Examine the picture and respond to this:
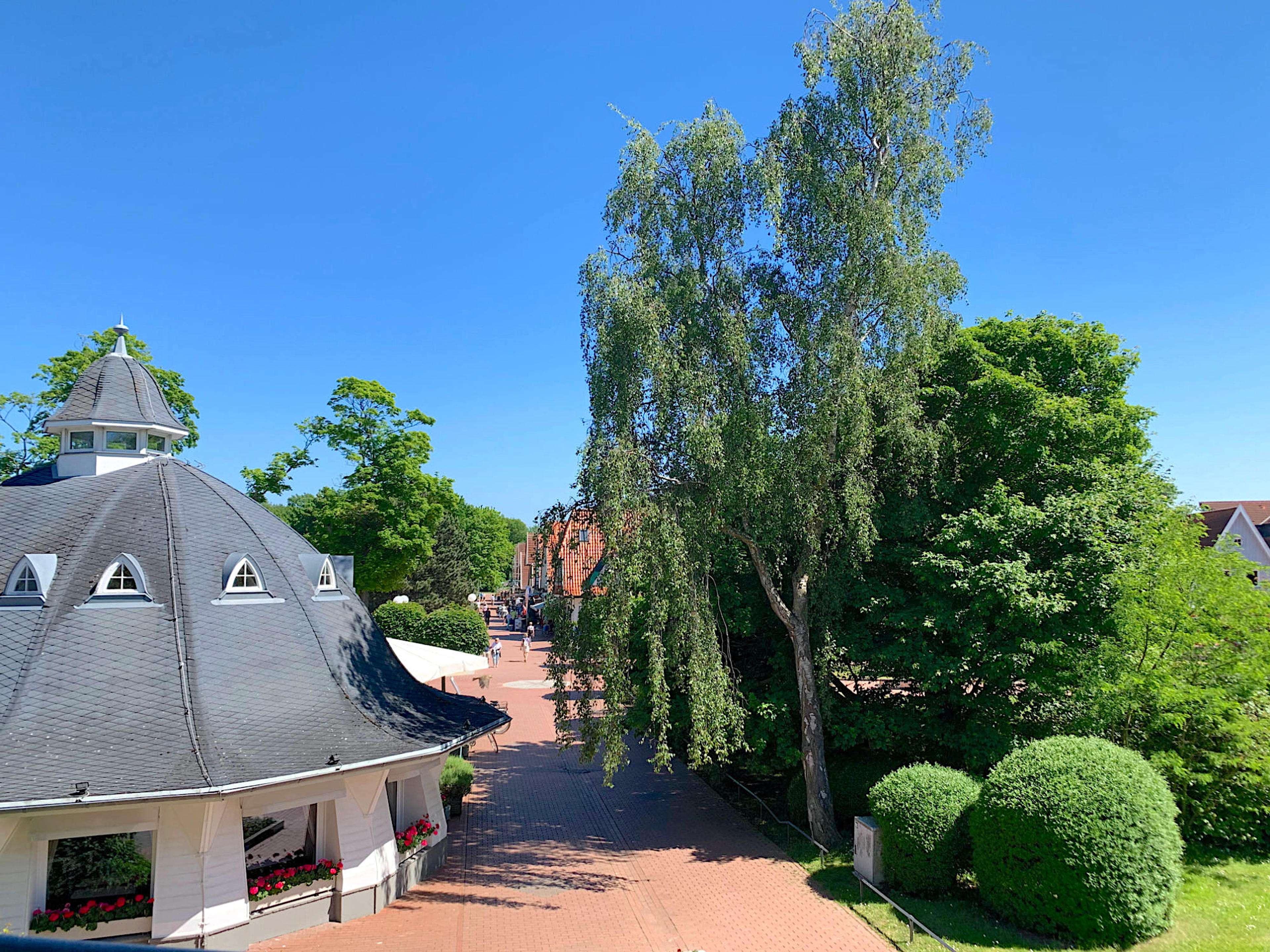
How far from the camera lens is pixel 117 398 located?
16.0 meters

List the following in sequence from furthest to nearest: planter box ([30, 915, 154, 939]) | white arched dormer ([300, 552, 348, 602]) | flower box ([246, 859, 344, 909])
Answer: white arched dormer ([300, 552, 348, 602])
flower box ([246, 859, 344, 909])
planter box ([30, 915, 154, 939])

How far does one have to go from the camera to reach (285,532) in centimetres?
1723

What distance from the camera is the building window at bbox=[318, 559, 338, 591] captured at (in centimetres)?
1617

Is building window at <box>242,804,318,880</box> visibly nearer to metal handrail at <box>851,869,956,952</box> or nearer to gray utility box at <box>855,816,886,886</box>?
metal handrail at <box>851,869,956,952</box>

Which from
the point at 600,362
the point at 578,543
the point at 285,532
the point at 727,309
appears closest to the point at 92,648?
the point at 285,532

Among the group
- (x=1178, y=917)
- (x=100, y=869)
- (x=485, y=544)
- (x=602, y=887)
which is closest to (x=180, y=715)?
(x=100, y=869)

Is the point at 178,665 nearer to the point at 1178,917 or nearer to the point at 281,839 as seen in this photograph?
the point at 281,839

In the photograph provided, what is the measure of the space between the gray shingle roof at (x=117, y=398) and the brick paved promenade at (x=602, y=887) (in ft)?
32.5

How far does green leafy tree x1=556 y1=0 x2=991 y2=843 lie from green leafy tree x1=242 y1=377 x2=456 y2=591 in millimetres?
19806

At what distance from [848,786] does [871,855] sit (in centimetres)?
326

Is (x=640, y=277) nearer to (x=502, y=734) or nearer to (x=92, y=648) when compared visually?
(x=92, y=648)

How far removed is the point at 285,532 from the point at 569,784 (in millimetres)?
10025

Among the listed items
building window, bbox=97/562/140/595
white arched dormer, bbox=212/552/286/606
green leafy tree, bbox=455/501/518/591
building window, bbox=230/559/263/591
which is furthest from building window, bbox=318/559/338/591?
green leafy tree, bbox=455/501/518/591

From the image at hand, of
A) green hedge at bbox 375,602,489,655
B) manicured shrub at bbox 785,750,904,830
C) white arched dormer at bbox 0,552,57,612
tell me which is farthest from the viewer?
green hedge at bbox 375,602,489,655
